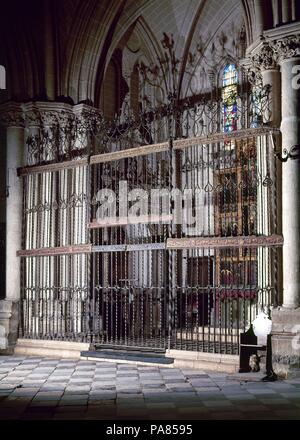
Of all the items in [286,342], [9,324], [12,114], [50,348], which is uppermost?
[12,114]

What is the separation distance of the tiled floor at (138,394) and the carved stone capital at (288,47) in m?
4.57

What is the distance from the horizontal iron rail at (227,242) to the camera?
8252 mm

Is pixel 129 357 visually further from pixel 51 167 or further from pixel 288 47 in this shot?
pixel 288 47

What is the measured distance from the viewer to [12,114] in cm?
1157

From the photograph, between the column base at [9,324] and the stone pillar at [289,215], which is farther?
the column base at [9,324]

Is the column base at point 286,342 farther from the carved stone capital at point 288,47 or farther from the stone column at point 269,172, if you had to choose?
the carved stone capital at point 288,47

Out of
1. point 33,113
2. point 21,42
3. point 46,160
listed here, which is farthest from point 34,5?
point 46,160

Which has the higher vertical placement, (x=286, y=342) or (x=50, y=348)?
(x=286, y=342)

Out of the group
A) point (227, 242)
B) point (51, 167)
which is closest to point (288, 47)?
point (227, 242)

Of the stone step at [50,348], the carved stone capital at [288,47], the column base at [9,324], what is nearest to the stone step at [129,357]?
the stone step at [50,348]

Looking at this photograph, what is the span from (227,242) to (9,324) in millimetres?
4968

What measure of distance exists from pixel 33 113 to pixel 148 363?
5523 mm
